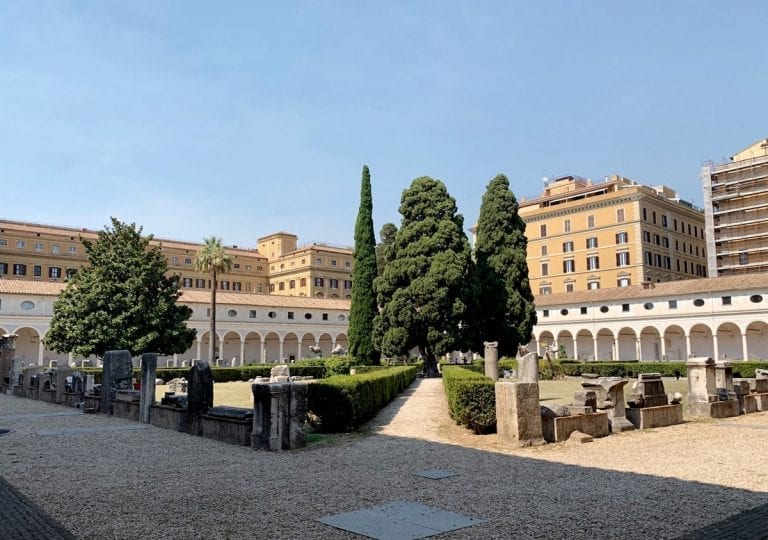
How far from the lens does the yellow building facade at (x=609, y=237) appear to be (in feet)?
217

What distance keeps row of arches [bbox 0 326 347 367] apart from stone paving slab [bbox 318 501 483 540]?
161ft

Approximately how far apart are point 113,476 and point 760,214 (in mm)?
74557

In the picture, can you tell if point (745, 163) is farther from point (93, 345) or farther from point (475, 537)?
point (475, 537)

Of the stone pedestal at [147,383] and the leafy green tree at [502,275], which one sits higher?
the leafy green tree at [502,275]

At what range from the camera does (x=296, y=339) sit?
68312 millimetres

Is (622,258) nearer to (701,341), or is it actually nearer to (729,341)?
(701,341)

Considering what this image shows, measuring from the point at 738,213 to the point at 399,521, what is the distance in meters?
74.7

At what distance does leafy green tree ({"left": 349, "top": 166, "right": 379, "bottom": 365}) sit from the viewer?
3728 centimetres

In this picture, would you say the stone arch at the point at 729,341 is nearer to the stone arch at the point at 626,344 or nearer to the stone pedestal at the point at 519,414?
the stone arch at the point at 626,344

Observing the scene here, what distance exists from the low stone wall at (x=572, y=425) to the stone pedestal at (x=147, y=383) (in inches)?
411

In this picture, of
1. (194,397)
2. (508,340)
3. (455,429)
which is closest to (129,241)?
(508,340)

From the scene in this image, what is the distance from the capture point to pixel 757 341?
4991 cm

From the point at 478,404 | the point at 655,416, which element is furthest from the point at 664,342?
the point at 478,404

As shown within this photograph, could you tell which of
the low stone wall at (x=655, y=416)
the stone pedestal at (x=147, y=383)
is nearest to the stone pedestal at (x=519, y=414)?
the low stone wall at (x=655, y=416)
